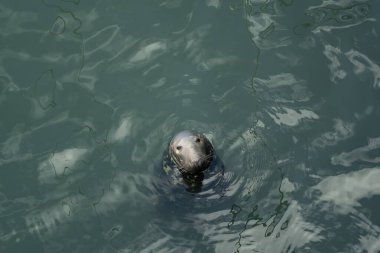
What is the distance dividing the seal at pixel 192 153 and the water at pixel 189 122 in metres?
0.24

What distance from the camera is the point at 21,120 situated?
8.20m

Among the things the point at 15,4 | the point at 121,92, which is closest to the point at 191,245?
the point at 121,92

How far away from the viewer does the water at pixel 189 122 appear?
718 centimetres

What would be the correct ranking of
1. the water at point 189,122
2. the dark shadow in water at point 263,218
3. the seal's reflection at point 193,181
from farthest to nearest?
1. the seal's reflection at point 193,181
2. the water at point 189,122
3. the dark shadow in water at point 263,218

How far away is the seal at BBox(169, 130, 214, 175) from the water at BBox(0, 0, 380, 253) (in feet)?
0.77

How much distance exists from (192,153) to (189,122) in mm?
951

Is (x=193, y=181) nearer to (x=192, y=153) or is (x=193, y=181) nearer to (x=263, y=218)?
(x=192, y=153)

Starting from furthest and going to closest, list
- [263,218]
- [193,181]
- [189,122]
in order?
1. [189,122]
2. [193,181]
3. [263,218]

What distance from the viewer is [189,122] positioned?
8094 mm

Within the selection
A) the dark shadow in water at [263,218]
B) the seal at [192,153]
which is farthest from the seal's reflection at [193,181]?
the dark shadow in water at [263,218]

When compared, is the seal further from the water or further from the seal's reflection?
the water

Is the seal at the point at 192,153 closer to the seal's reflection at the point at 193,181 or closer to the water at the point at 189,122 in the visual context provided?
the seal's reflection at the point at 193,181

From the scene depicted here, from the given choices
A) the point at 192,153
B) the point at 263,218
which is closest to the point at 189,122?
the point at 192,153

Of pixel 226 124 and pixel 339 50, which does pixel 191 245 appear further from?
pixel 339 50
